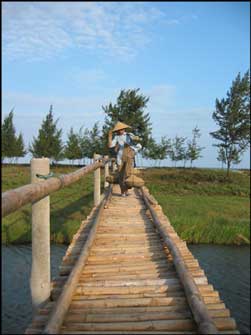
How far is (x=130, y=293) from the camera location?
2.78 metres

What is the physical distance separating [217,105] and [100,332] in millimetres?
28963

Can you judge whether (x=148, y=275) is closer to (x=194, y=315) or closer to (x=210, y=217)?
(x=194, y=315)

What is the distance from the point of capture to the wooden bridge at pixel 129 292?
218 centimetres

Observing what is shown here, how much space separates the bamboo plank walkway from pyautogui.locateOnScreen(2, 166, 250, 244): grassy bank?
9.56m

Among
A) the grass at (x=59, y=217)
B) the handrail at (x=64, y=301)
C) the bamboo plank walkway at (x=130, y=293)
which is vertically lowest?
the grass at (x=59, y=217)

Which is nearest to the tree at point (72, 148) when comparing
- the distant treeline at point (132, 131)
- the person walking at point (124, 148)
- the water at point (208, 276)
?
the distant treeline at point (132, 131)

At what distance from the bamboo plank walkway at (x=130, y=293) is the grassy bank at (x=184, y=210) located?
956 centimetres

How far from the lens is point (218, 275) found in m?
10.5

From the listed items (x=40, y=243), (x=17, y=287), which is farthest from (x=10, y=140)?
(x=40, y=243)

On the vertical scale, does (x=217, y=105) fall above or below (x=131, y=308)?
above

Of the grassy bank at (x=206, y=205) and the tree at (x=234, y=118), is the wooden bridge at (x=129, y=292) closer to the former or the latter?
the grassy bank at (x=206, y=205)

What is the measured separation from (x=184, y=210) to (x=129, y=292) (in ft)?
47.7

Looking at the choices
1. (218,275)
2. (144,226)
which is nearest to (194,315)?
(144,226)

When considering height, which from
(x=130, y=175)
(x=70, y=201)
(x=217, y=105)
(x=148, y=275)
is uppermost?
(x=217, y=105)
